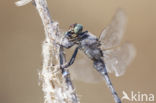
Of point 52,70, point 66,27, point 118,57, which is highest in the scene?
point 66,27

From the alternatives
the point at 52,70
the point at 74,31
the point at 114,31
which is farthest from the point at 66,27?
the point at 52,70

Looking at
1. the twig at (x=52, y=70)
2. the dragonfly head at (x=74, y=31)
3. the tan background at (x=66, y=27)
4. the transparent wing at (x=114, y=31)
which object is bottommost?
the twig at (x=52, y=70)

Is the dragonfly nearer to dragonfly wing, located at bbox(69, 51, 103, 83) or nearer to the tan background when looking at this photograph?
dragonfly wing, located at bbox(69, 51, 103, 83)

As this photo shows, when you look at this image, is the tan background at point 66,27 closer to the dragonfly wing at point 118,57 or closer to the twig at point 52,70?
the dragonfly wing at point 118,57

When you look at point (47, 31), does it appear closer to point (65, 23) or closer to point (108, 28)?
point (108, 28)

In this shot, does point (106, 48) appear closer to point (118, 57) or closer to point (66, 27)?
point (118, 57)

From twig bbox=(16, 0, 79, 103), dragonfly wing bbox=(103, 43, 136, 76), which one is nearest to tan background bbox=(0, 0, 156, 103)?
dragonfly wing bbox=(103, 43, 136, 76)

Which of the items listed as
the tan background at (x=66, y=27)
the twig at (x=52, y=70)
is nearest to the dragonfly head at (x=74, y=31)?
the twig at (x=52, y=70)

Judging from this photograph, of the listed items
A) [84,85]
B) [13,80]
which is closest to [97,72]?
[84,85]
